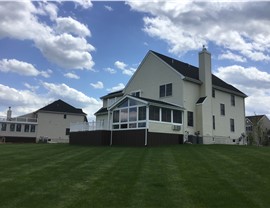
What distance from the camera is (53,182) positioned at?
798 cm

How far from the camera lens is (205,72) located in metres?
25.6

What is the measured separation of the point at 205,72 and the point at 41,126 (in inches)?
1426

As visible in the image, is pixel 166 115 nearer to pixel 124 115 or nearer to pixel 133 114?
pixel 133 114

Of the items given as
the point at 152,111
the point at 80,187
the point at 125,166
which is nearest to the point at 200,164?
the point at 125,166

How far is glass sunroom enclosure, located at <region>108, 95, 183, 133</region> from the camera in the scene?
20.5 m

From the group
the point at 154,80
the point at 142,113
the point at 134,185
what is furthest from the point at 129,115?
the point at 134,185

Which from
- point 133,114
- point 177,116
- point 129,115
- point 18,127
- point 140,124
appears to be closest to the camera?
point 140,124

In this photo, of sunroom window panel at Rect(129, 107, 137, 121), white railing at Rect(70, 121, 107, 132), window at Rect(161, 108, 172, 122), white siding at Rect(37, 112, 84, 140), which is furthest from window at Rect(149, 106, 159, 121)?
white siding at Rect(37, 112, 84, 140)

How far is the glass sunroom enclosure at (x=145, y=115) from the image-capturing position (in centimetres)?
2052

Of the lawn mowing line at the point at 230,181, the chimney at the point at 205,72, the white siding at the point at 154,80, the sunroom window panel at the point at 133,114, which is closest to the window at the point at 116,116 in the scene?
the sunroom window panel at the point at 133,114

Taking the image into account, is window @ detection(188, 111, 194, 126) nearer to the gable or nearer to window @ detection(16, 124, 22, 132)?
the gable

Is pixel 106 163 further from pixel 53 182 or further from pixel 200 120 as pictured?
pixel 200 120

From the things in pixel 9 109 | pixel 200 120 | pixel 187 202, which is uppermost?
pixel 9 109

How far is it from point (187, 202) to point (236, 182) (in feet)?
7.85
